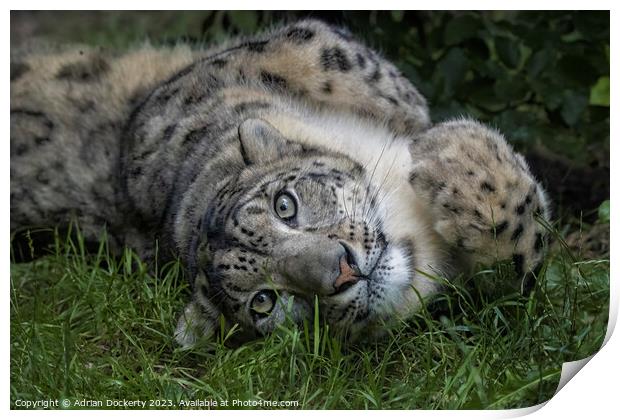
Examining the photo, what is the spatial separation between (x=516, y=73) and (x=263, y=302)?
7.81 feet

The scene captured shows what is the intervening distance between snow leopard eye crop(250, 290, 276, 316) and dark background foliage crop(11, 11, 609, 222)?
182cm

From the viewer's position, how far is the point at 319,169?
14.4 feet

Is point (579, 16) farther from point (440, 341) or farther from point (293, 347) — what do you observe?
point (293, 347)

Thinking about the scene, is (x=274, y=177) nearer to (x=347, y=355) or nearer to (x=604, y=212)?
(x=347, y=355)

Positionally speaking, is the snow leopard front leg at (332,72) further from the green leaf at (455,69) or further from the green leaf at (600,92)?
the green leaf at (600,92)

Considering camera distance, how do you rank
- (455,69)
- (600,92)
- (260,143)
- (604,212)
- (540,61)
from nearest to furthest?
1. (260,143)
2. (604,212)
3. (600,92)
4. (540,61)
5. (455,69)

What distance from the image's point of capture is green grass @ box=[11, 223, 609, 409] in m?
4.01

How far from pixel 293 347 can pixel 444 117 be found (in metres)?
2.05

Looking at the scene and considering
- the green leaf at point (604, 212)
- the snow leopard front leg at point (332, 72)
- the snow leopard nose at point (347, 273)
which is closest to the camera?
the snow leopard nose at point (347, 273)

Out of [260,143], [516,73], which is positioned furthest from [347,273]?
[516,73]

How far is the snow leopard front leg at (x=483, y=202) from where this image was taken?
422 centimetres

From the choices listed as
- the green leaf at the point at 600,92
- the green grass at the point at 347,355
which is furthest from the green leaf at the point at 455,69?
the green grass at the point at 347,355

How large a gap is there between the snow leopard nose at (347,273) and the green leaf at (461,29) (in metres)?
2.16

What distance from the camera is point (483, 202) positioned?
423 centimetres
